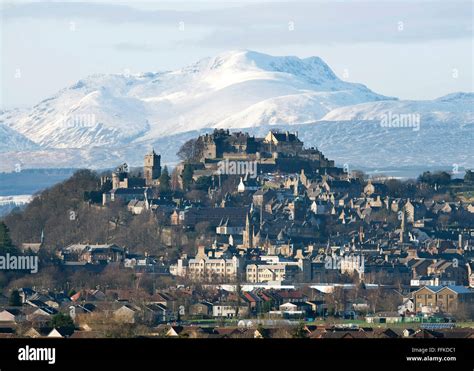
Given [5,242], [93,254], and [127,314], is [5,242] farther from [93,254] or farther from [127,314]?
[127,314]

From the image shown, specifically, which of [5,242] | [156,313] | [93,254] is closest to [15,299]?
[156,313]

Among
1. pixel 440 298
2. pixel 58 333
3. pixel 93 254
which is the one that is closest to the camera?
pixel 58 333

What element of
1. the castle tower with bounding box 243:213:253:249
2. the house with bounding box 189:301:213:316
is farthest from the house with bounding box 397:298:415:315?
the castle tower with bounding box 243:213:253:249

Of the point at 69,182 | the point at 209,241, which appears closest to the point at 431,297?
→ the point at 209,241

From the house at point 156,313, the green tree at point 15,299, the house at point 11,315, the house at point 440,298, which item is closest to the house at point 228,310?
the house at point 156,313

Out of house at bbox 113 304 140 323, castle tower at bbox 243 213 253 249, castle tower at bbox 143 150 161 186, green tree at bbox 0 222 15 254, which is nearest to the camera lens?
house at bbox 113 304 140 323

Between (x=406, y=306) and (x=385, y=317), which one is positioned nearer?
(x=385, y=317)

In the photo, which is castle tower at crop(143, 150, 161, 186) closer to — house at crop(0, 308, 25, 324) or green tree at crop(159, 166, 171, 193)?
green tree at crop(159, 166, 171, 193)

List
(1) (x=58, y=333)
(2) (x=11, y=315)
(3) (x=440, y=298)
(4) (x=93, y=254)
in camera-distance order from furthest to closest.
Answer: (4) (x=93, y=254) < (3) (x=440, y=298) < (2) (x=11, y=315) < (1) (x=58, y=333)

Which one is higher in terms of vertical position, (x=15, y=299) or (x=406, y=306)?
(x=15, y=299)

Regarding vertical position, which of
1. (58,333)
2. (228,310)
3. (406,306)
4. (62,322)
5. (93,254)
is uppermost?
(58,333)
